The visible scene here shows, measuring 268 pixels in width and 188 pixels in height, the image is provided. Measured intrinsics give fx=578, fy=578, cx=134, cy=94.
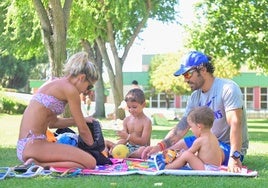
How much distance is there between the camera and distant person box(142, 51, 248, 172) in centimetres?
668

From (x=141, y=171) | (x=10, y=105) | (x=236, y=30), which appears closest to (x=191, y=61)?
(x=141, y=171)

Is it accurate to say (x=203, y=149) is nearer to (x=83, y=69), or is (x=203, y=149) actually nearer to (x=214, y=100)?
(x=214, y=100)

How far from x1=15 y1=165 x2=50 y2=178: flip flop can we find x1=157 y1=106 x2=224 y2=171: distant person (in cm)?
144

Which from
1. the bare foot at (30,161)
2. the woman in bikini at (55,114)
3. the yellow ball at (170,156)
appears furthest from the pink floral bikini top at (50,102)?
the yellow ball at (170,156)

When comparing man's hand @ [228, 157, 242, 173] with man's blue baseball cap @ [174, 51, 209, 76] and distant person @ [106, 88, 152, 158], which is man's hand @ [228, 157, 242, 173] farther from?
distant person @ [106, 88, 152, 158]

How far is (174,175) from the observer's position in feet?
20.9

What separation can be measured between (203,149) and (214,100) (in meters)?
0.76

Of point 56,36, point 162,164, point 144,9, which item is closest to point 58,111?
point 162,164

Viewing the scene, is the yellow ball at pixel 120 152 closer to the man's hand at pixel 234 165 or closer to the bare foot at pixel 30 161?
the bare foot at pixel 30 161

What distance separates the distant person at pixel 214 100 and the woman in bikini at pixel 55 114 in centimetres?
110

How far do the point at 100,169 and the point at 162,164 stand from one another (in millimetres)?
730

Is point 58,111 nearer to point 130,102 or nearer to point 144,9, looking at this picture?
point 130,102

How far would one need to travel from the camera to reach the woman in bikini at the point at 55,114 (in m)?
6.57

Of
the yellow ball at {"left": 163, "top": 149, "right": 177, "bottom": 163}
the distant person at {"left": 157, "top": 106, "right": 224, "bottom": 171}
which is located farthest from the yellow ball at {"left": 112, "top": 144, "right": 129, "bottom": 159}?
the distant person at {"left": 157, "top": 106, "right": 224, "bottom": 171}
